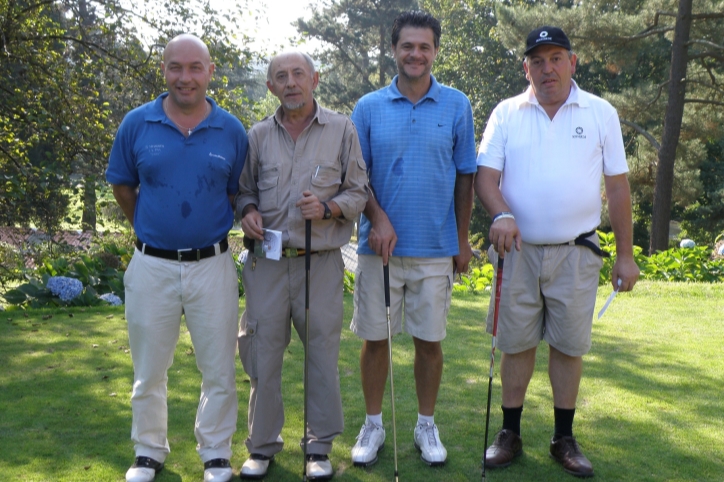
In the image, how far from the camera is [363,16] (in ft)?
123

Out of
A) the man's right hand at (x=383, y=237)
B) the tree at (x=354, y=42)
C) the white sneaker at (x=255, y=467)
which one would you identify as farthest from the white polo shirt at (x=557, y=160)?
the tree at (x=354, y=42)

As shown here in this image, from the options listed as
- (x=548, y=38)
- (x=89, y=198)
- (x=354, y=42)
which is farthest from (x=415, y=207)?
(x=354, y=42)

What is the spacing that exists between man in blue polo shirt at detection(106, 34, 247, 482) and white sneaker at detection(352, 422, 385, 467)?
643mm

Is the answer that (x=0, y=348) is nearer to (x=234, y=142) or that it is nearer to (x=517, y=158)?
(x=234, y=142)

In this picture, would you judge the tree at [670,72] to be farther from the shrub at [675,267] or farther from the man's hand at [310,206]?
the man's hand at [310,206]

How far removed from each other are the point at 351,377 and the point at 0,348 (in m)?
2.85

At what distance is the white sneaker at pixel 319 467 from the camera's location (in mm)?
3566

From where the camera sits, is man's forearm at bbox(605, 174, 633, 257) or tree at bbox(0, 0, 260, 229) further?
tree at bbox(0, 0, 260, 229)

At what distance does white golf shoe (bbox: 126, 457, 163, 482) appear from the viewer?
11.6 feet

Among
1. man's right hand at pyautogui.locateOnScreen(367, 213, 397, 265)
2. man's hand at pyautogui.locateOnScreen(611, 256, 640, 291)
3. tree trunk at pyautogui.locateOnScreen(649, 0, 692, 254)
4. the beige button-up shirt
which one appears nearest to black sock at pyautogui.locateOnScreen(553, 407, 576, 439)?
man's hand at pyautogui.locateOnScreen(611, 256, 640, 291)

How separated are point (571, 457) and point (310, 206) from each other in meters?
1.79

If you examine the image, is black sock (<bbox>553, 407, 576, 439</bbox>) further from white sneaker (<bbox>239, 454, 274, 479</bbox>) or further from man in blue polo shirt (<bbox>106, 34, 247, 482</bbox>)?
man in blue polo shirt (<bbox>106, 34, 247, 482</bbox>)

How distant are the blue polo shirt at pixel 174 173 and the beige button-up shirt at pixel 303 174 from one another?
15cm

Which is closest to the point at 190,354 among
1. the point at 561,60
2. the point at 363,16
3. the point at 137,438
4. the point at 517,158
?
the point at 137,438
